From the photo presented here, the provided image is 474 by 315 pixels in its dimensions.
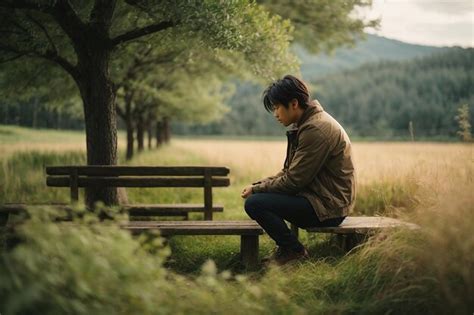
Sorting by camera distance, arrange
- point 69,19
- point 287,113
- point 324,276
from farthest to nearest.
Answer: point 69,19 < point 287,113 < point 324,276

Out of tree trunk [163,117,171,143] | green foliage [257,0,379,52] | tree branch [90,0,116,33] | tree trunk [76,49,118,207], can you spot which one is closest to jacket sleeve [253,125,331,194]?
tree trunk [76,49,118,207]

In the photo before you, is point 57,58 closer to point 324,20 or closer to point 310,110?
point 310,110

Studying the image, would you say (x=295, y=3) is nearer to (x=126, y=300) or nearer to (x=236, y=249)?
(x=236, y=249)

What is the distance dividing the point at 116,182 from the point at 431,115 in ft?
171

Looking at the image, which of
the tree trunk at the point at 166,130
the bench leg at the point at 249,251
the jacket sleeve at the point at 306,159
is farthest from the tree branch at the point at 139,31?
the tree trunk at the point at 166,130

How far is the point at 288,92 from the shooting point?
16.2 feet

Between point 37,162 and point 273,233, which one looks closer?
point 273,233

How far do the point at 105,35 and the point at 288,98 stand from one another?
3.63 metres

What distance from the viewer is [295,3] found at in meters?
10.9

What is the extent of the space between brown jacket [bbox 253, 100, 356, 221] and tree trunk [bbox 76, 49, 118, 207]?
351cm

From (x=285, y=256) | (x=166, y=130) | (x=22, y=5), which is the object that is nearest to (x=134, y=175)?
(x=285, y=256)

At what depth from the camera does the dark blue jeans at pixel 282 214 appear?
4.94 m

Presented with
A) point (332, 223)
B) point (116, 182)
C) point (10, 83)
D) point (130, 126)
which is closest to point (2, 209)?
point (116, 182)

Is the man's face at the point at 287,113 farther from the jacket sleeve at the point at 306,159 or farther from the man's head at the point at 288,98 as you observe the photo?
the jacket sleeve at the point at 306,159
